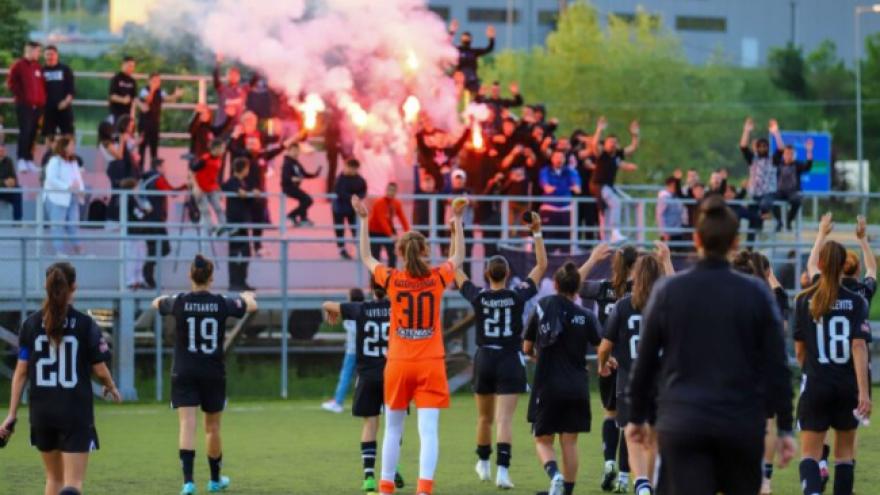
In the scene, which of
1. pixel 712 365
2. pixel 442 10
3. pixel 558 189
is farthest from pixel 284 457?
pixel 442 10

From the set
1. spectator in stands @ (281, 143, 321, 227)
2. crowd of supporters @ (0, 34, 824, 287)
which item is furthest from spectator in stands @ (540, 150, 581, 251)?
spectator in stands @ (281, 143, 321, 227)

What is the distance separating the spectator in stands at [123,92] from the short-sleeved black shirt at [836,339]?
632 inches

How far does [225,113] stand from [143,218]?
3.14 m

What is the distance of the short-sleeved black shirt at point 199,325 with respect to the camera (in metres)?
13.7

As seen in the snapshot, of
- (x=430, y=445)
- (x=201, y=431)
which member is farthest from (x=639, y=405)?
(x=201, y=431)

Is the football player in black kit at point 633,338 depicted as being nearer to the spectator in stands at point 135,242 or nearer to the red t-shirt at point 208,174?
the spectator in stands at point 135,242

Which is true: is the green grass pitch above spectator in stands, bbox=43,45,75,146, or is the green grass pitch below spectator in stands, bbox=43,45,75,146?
below

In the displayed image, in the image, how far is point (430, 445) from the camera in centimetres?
1252

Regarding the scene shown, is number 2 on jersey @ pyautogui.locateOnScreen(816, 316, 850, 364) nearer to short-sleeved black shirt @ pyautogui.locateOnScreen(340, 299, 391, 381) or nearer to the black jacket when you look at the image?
short-sleeved black shirt @ pyautogui.locateOnScreen(340, 299, 391, 381)

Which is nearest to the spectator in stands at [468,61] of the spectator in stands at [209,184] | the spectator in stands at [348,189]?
the spectator in stands at [348,189]

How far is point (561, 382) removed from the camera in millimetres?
13062

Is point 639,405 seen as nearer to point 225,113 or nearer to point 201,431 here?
point 201,431

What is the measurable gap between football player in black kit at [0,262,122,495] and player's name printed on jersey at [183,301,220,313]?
278 cm

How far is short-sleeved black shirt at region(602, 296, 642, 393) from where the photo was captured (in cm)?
1256
